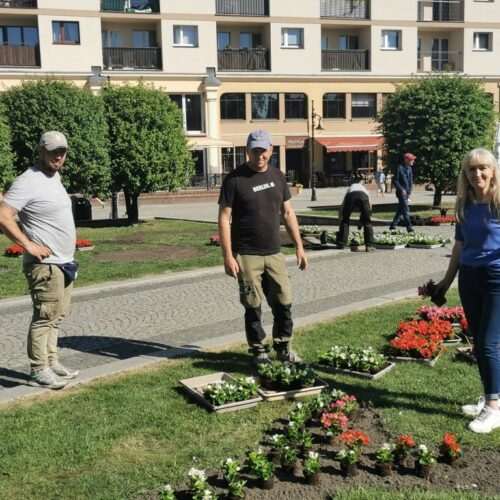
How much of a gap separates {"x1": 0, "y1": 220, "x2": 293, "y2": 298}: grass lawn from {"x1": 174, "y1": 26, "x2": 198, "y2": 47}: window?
2276 centimetres

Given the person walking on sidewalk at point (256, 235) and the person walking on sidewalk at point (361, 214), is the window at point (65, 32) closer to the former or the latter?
the person walking on sidewalk at point (361, 214)

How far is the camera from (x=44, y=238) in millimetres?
5293

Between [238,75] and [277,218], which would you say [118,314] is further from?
[238,75]

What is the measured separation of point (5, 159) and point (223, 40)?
25.3 meters

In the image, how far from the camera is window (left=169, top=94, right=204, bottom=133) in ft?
135

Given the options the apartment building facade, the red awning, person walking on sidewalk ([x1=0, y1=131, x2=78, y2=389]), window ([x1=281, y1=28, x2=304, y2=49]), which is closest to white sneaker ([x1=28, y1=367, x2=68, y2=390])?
person walking on sidewalk ([x1=0, y1=131, x2=78, y2=389])

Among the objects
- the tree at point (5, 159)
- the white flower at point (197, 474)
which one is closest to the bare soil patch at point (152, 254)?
the tree at point (5, 159)

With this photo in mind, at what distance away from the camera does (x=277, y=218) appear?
19.6 ft

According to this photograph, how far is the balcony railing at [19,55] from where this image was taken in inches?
1446

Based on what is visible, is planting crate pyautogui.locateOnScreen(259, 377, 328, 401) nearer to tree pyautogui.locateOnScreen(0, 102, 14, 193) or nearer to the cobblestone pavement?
the cobblestone pavement

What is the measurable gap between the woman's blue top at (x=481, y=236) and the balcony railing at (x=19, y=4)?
37360 millimetres

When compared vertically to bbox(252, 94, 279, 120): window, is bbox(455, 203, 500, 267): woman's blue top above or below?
below

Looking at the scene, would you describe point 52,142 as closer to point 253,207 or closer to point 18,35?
point 253,207

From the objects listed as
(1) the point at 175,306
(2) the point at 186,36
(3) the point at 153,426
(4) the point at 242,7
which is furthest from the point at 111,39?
(3) the point at 153,426
